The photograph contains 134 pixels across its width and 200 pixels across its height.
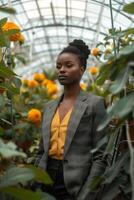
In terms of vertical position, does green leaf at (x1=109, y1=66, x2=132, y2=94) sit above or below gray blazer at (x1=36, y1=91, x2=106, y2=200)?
above

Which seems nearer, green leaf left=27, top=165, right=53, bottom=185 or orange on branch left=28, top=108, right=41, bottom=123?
green leaf left=27, top=165, right=53, bottom=185

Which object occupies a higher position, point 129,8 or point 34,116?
point 129,8

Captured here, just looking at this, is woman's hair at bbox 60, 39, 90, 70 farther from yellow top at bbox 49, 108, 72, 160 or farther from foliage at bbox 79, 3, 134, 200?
foliage at bbox 79, 3, 134, 200

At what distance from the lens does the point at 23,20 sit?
1367 centimetres

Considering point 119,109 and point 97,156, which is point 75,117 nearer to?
point 97,156

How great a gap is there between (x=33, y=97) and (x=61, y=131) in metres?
2.28

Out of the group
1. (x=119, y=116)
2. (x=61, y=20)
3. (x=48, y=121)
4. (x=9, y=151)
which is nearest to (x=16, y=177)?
(x=9, y=151)

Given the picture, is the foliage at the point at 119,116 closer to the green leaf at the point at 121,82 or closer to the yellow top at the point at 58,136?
the green leaf at the point at 121,82

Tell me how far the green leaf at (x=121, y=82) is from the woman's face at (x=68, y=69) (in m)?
0.70

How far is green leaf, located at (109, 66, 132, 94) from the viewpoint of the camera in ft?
3.62

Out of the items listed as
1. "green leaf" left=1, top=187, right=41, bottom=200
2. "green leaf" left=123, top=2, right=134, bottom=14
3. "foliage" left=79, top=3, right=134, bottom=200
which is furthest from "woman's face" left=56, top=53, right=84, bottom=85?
"green leaf" left=1, top=187, right=41, bottom=200

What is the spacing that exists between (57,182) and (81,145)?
0.19m

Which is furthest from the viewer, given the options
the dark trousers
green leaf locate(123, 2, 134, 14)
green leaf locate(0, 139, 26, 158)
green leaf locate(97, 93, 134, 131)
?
the dark trousers

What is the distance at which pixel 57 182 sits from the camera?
1.82m
